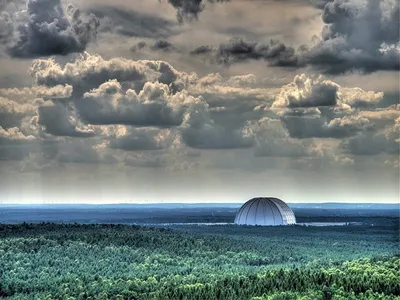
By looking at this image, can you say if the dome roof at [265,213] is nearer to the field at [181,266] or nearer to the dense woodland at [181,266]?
the dense woodland at [181,266]

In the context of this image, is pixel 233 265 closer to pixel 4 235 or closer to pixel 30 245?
pixel 30 245

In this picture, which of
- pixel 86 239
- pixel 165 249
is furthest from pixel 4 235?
pixel 165 249

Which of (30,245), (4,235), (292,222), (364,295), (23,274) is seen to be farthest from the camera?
(292,222)

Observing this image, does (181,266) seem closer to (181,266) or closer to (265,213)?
(181,266)

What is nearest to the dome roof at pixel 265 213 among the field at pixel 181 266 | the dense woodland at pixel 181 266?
the dense woodland at pixel 181 266

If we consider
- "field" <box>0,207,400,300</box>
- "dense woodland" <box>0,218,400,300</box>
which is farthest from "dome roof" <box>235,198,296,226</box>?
"field" <box>0,207,400,300</box>

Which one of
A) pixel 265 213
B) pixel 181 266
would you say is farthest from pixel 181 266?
pixel 265 213
